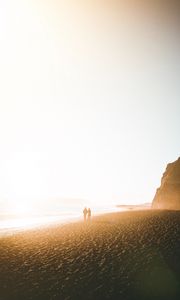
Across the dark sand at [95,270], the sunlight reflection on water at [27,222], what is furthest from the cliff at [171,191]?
the dark sand at [95,270]

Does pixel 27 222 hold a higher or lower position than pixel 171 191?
lower

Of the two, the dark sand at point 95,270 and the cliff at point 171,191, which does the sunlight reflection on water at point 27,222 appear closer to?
the dark sand at point 95,270

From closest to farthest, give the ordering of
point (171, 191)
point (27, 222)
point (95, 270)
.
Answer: point (95, 270)
point (27, 222)
point (171, 191)

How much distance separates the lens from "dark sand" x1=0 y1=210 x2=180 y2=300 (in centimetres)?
1209

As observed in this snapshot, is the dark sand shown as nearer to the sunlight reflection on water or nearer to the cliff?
the sunlight reflection on water

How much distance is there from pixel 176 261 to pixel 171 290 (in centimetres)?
453

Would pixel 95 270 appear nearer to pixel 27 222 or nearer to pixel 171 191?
pixel 27 222

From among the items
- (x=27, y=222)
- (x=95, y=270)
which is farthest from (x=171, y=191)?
(x=95, y=270)

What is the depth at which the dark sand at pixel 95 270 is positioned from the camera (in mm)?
12094

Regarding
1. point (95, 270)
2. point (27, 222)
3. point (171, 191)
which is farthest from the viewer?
point (171, 191)

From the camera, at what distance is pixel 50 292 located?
489 inches

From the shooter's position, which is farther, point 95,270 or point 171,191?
point 171,191

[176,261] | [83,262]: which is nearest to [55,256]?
[83,262]

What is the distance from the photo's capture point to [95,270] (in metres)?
15.2
